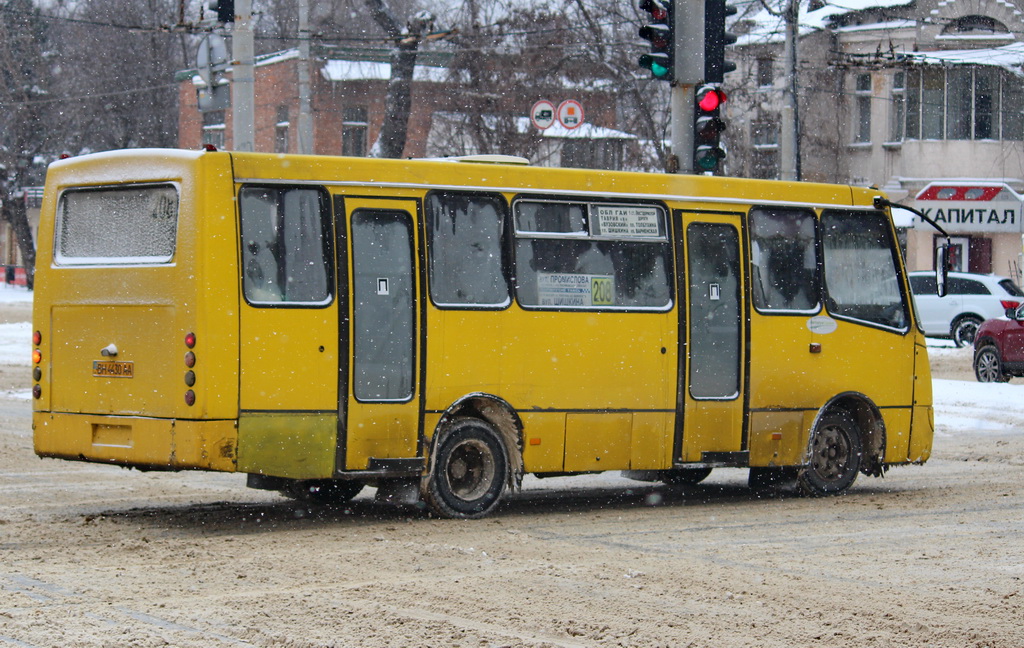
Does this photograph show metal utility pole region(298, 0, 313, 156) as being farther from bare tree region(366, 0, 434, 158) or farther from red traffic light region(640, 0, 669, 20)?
bare tree region(366, 0, 434, 158)

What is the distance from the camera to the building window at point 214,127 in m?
61.8

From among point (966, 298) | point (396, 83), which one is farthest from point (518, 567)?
point (396, 83)

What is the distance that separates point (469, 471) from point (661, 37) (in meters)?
5.32

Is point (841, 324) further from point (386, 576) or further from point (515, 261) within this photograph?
point (386, 576)

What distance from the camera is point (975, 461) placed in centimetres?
1686

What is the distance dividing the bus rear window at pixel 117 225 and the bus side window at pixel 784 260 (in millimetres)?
4993

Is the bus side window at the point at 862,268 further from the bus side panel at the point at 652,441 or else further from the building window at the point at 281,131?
the building window at the point at 281,131

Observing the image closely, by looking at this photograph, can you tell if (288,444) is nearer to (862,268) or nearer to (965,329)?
(862,268)

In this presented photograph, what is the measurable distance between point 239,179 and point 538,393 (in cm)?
283

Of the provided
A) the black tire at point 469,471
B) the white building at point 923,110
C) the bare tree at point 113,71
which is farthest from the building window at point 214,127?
the black tire at point 469,471

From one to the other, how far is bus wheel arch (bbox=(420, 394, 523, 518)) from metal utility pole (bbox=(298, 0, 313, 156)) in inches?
561

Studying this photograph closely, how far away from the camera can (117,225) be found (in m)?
11.3

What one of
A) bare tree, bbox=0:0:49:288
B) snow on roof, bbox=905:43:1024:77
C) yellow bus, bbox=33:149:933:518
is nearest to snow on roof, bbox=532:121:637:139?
snow on roof, bbox=905:43:1024:77

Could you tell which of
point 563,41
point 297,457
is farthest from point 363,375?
point 563,41
